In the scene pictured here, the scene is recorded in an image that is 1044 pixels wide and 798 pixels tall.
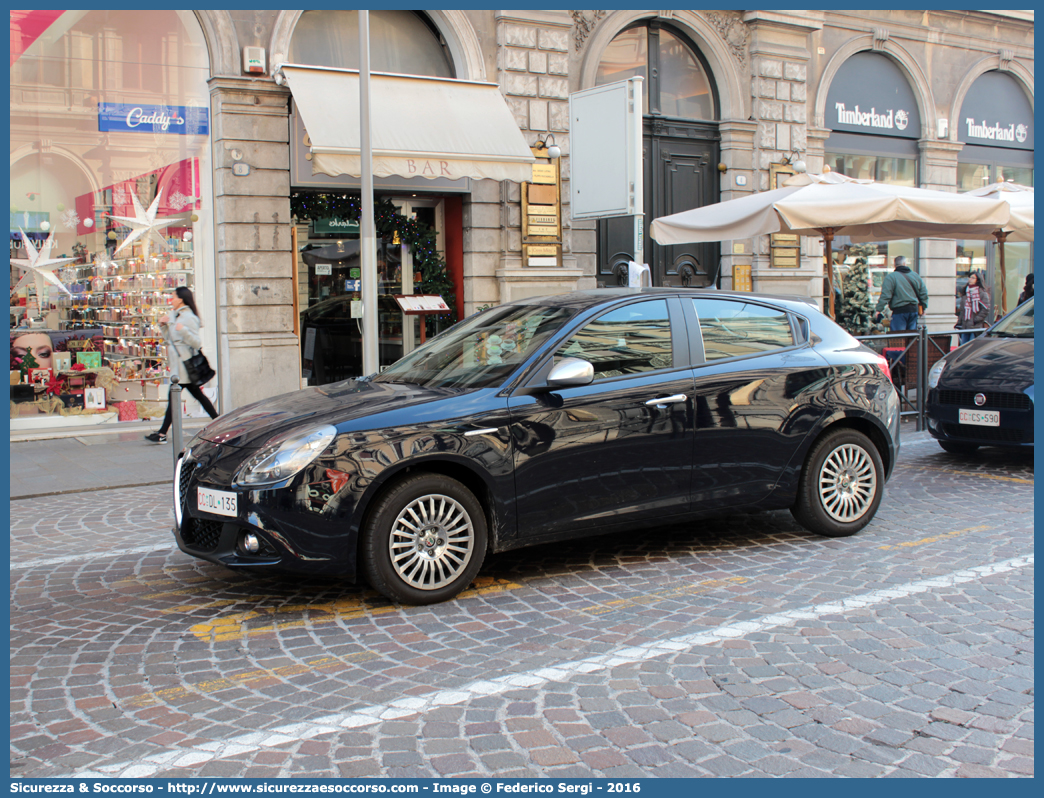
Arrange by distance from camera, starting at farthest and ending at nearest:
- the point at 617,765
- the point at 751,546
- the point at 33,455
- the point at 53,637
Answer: the point at 33,455
the point at 751,546
the point at 53,637
the point at 617,765

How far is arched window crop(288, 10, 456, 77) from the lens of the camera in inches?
531

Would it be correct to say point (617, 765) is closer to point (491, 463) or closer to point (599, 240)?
point (491, 463)

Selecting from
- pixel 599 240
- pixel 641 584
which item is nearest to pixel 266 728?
pixel 641 584

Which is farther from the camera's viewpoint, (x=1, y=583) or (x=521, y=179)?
(x=521, y=179)

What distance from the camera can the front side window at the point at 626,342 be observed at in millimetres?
5586

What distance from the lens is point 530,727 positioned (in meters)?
3.54

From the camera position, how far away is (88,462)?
9.93 meters

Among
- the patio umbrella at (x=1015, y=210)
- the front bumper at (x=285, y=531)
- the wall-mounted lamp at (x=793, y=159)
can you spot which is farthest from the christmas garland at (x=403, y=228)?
the front bumper at (x=285, y=531)

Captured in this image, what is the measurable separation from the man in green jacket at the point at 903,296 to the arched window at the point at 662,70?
4.15 meters

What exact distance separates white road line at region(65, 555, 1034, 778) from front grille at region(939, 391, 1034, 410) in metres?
3.69

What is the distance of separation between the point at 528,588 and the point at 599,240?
11.2 metres

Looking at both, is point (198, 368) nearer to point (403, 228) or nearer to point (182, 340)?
point (182, 340)

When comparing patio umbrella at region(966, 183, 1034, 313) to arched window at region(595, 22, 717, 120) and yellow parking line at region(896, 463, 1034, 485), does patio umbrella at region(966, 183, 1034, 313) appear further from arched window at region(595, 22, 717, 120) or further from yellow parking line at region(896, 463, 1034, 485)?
arched window at region(595, 22, 717, 120)

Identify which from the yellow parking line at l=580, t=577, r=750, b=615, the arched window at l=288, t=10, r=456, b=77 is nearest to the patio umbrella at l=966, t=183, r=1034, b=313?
the arched window at l=288, t=10, r=456, b=77
